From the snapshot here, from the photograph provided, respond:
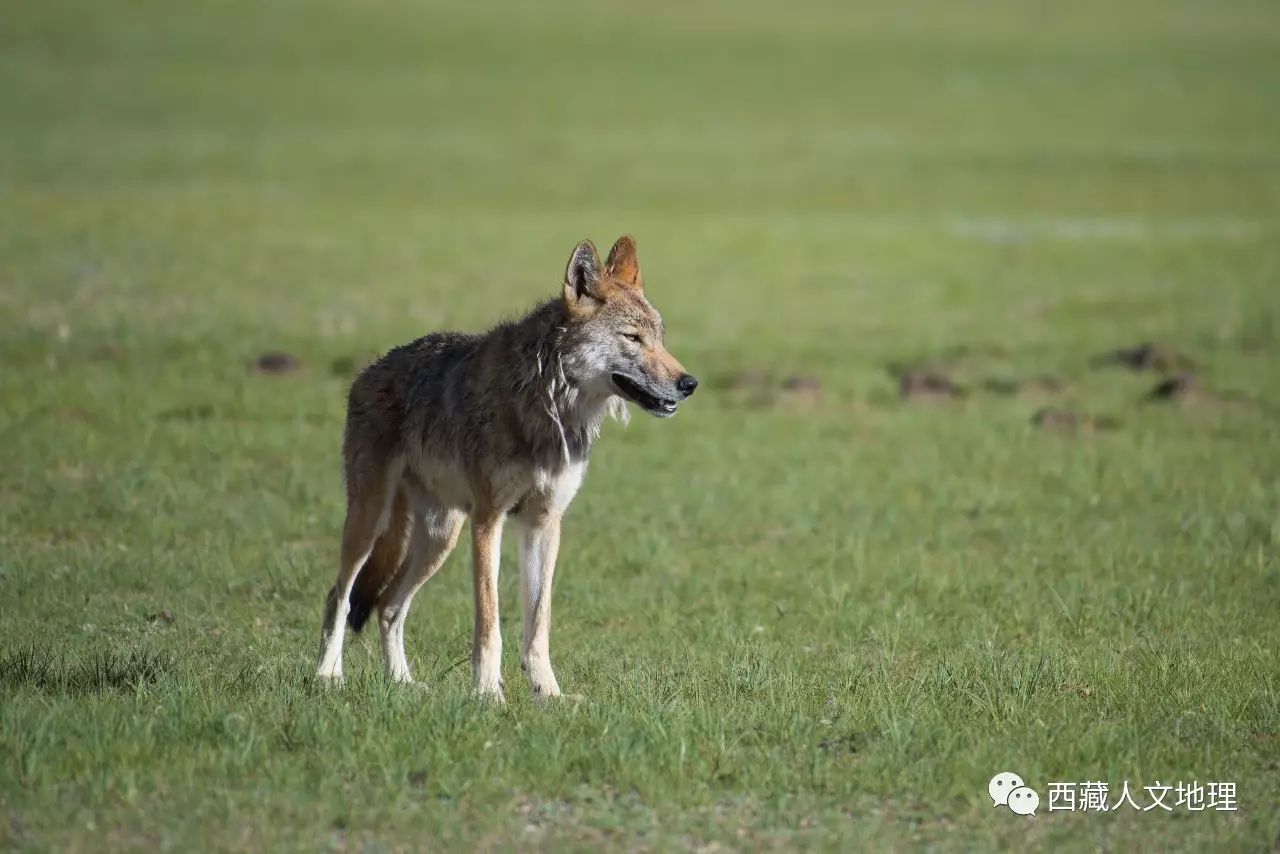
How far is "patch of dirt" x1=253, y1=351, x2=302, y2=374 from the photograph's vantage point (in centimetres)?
1758

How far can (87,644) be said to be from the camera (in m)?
8.77

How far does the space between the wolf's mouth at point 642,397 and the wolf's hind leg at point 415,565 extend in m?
1.15

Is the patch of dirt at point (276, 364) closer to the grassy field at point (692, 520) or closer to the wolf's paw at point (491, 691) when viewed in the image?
the grassy field at point (692, 520)

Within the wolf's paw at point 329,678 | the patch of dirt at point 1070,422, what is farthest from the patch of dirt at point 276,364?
the wolf's paw at point 329,678

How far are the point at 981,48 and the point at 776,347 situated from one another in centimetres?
5726

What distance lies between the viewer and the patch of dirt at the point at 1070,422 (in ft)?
53.5

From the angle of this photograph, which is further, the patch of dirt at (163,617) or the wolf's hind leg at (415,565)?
the patch of dirt at (163,617)

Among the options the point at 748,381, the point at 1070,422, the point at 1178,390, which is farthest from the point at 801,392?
the point at 1178,390

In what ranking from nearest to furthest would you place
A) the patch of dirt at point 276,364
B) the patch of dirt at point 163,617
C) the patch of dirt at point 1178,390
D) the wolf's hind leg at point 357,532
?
1. the wolf's hind leg at point 357,532
2. the patch of dirt at point 163,617
3. the patch of dirt at point 1178,390
4. the patch of dirt at point 276,364

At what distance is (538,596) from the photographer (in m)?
8.23

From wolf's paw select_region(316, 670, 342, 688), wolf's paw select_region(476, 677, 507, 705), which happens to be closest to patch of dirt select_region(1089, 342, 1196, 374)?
wolf's paw select_region(476, 677, 507, 705)

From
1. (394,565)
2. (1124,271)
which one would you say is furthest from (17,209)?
(394,565)

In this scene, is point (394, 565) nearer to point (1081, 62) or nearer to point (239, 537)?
point (239, 537)

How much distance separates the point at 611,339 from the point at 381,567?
170 centimetres
